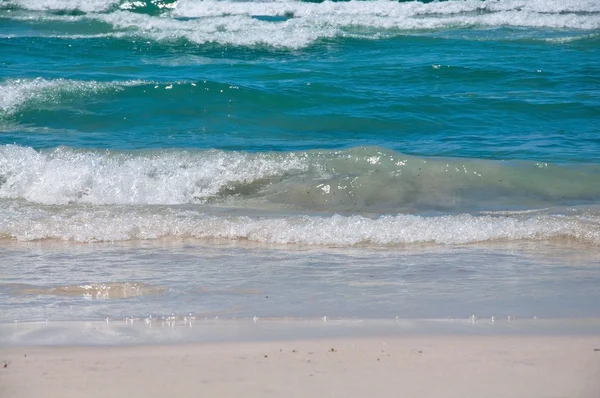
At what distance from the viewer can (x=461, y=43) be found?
1325 centimetres

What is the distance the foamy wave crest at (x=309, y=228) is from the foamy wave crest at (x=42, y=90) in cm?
435

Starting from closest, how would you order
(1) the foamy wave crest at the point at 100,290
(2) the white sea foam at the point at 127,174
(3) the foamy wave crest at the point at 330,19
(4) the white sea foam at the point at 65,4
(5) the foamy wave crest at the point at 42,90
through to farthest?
(1) the foamy wave crest at the point at 100,290 < (2) the white sea foam at the point at 127,174 < (5) the foamy wave crest at the point at 42,90 < (3) the foamy wave crest at the point at 330,19 < (4) the white sea foam at the point at 65,4

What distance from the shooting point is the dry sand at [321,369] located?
295 centimetres

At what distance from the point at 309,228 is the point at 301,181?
5.09 ft

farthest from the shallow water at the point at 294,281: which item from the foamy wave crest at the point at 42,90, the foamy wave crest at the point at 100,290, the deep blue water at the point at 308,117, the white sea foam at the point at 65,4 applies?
the white sea foam at the point at 65,4

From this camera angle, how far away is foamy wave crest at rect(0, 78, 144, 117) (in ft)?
32.0

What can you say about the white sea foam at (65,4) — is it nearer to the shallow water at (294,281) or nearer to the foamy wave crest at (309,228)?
the foamy wave crest at (309,228)

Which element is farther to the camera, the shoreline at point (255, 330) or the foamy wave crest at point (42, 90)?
the foamy wave crest at point (42, 90)

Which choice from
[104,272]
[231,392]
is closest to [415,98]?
[104,272]

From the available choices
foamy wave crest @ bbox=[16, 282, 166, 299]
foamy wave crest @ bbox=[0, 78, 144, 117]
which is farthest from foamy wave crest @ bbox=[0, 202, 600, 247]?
foamy wave crest @ bbox=[0, 78, 144, 117]

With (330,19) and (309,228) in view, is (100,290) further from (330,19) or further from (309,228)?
(330,19)

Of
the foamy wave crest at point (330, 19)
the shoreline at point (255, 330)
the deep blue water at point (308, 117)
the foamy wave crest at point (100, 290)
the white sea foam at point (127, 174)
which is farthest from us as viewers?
the foamy wave crest at point (330, 19)

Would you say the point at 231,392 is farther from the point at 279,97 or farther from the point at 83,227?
the point at 279,97

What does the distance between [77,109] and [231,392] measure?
7.34 metres
